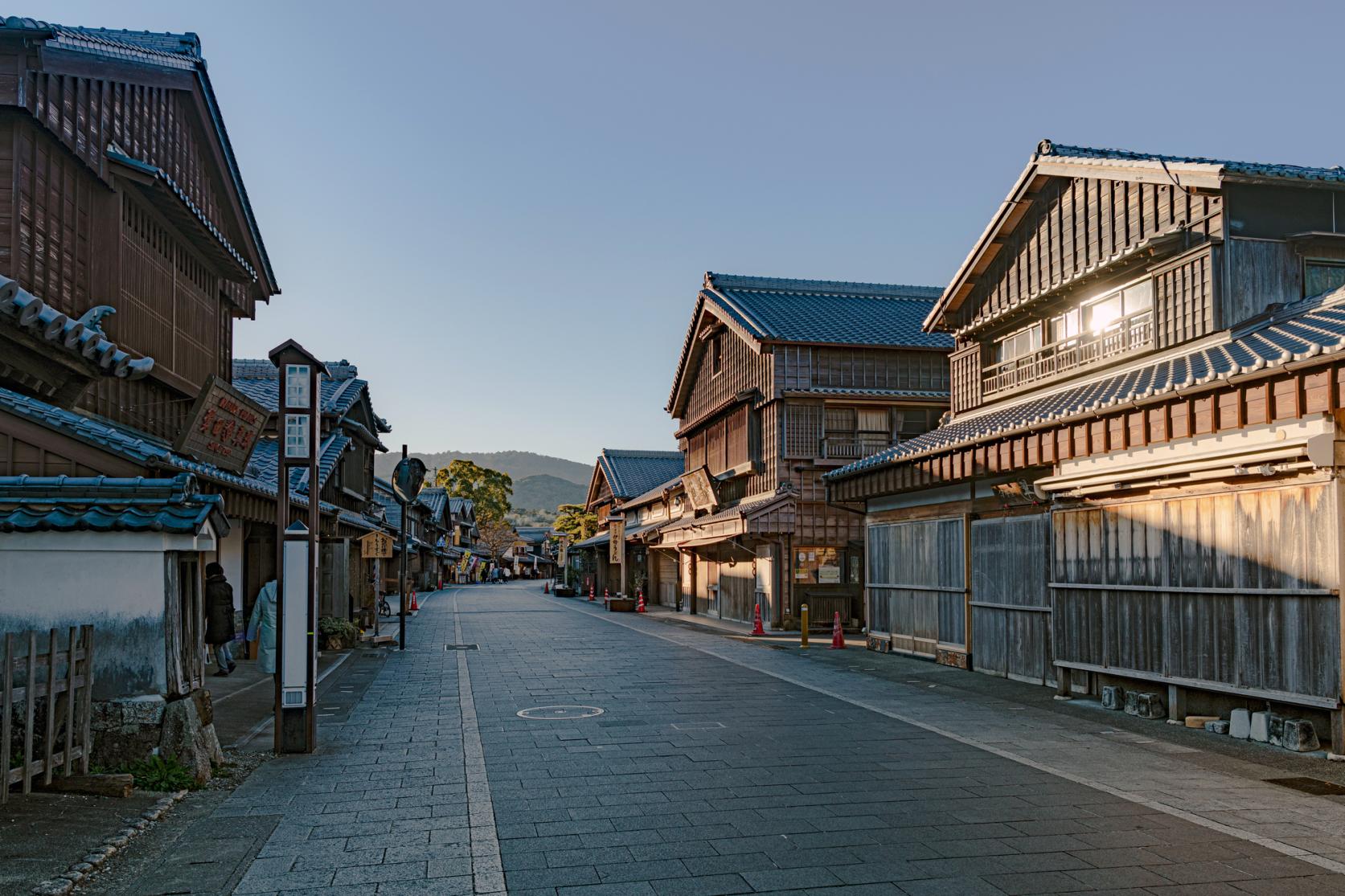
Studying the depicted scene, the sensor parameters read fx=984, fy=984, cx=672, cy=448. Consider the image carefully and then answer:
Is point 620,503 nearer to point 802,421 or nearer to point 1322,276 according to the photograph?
point 802,421

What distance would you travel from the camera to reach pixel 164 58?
15203 millimetres

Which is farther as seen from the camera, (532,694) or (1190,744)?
(532,694)

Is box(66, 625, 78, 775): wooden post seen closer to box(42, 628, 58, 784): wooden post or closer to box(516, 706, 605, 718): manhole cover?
box(42, 628, 58, 784): wooden post

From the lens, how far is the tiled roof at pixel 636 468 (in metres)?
59.1

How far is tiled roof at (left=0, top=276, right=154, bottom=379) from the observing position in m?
9.17

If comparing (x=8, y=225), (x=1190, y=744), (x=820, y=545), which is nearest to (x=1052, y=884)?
(x=1190, y=744)

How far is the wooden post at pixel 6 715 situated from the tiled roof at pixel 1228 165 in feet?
46.4

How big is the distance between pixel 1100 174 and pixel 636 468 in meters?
46.6

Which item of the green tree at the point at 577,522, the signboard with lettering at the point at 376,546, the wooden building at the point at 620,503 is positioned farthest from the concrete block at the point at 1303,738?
the green tree at the point at 577,522

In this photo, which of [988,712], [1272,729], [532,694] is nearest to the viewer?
[1272,729]

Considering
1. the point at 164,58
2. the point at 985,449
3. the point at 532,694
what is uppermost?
the point at 164,58

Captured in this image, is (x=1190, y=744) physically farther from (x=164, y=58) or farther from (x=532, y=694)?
(x=164, y=58)

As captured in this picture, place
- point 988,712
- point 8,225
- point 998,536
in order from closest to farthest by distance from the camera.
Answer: point 8,225
point 988,712
point 998,536

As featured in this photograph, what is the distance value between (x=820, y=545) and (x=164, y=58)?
20143 millimetres
